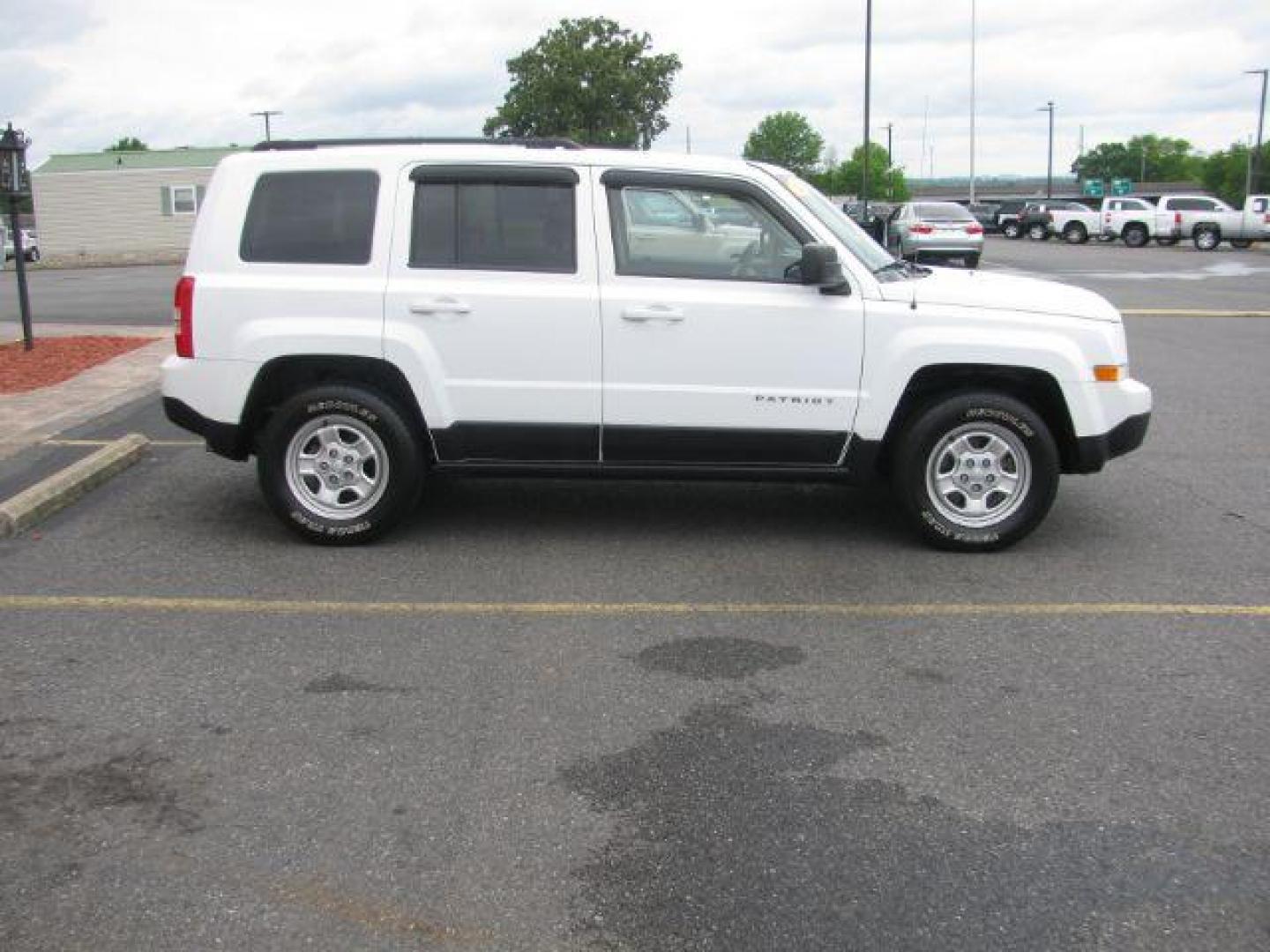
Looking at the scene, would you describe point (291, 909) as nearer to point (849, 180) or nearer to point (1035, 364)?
point (1035, 364)

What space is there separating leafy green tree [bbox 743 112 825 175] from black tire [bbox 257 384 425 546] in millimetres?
141175

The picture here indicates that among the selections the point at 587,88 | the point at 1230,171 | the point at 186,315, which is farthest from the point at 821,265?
the point at 1230,171

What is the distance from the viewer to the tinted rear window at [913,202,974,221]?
3081cm

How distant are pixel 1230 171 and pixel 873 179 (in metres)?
36.8

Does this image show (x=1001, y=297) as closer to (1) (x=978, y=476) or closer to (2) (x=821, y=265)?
(1) (x=978, y=476)

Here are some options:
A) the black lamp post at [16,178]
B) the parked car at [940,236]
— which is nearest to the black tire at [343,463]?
the black lamp post at [16,178]

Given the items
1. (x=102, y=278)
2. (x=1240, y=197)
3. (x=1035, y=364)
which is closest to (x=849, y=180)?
(x=1240, y=197)

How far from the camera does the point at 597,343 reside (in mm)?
6297

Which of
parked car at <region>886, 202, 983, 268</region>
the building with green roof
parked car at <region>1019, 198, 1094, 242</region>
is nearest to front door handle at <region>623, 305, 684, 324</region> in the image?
parked car at <region>886, 202, 983, 268</region>

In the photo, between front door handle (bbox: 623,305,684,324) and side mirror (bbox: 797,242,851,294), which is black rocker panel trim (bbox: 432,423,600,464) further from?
side mirror (bbox: 797,242,851,294)

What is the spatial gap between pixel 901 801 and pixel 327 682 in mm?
2127

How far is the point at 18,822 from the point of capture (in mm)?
3713

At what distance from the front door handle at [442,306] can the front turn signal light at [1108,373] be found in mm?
3028

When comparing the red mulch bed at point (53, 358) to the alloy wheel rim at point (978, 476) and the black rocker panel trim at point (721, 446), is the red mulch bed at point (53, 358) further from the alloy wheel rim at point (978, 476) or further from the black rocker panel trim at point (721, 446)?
the alloy wheel rim at point (978, 476)
